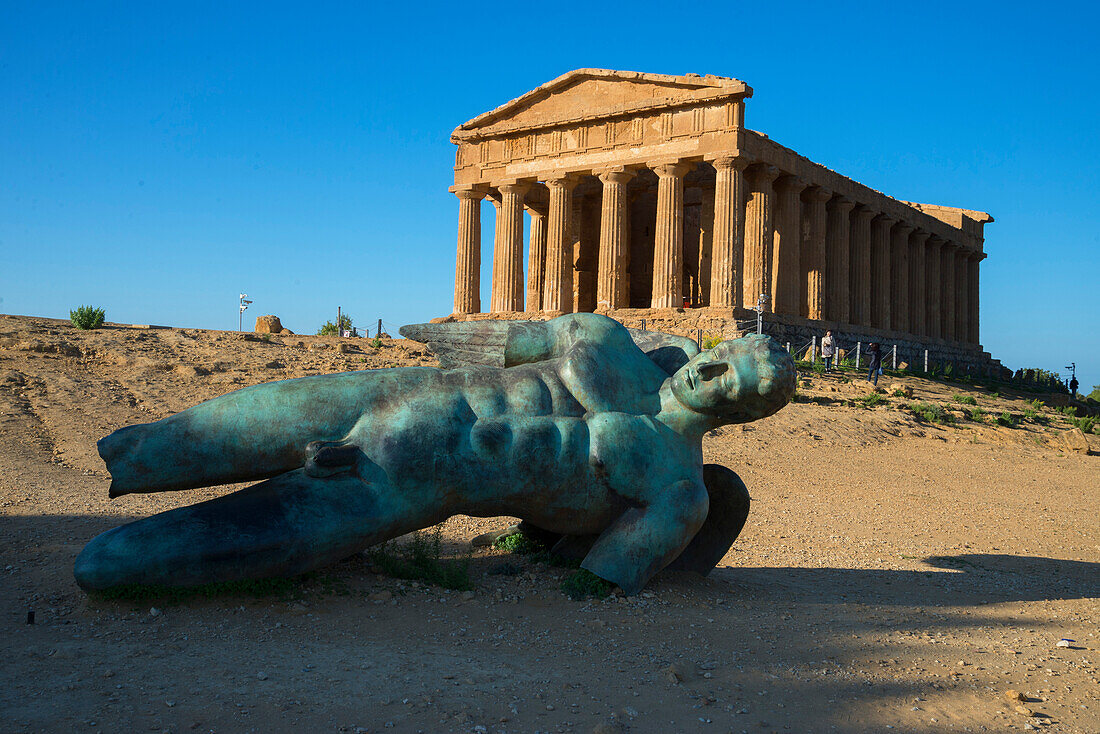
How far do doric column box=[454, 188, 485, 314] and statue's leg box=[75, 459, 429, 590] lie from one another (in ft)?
91.2

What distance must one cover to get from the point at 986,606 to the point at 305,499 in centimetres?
455

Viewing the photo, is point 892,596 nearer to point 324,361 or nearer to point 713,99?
point 324,361

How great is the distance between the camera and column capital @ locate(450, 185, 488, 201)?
32.1 m

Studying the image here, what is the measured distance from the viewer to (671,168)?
90.6 ft

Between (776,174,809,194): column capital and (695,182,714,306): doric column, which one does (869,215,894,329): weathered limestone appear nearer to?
(776,174,809,194): column capital

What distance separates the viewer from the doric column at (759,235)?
28.4m

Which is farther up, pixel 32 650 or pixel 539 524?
pixel 539 524

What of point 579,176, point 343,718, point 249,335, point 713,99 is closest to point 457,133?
point 579,176

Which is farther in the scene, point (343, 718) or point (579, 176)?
point (579, 176)

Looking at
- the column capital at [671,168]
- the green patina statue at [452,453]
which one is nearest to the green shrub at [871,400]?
the column capital at [671,168]

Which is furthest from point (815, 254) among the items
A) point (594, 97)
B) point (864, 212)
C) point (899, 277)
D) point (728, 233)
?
point (594, 97)

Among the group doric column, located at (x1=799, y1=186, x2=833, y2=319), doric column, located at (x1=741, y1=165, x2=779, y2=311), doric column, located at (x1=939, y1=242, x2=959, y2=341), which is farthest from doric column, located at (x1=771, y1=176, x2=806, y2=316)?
doric column, located at (x1=939, y1=242, x2=959, y2=341)

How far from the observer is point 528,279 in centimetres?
3312

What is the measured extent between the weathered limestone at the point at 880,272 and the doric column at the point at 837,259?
347cm
